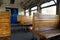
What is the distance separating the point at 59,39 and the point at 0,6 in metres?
12.9

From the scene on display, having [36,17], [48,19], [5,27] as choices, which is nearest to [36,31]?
[36,17]

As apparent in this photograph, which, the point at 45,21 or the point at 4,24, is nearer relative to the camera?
the point at 4,24

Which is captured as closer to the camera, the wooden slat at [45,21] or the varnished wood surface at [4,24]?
the varnished wood surface at [4,24]

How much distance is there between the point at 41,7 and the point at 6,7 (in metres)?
8.90

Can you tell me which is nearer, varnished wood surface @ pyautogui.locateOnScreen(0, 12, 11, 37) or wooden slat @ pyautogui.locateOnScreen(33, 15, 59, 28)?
varnished wood surface @ pyautogui.locateOnScreen(0, 12, 11, 37)

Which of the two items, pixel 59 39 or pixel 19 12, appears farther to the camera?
pixel 19 12

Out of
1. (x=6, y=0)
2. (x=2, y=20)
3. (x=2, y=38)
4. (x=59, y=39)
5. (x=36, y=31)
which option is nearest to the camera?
(x=2, y=38)

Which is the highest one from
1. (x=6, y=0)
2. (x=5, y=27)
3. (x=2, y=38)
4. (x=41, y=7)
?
(x=6, y=0)

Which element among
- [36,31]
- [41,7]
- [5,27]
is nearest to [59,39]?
[36,31]

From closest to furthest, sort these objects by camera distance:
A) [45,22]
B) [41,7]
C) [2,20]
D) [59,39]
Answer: [2,20], [45,22], [59,39], [41,7]

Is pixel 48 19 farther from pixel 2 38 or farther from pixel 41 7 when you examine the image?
pixel 41 7

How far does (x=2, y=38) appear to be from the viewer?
2.32 meters

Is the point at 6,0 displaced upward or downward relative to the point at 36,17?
upward

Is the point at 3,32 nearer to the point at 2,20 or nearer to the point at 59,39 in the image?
the point at 2,20
